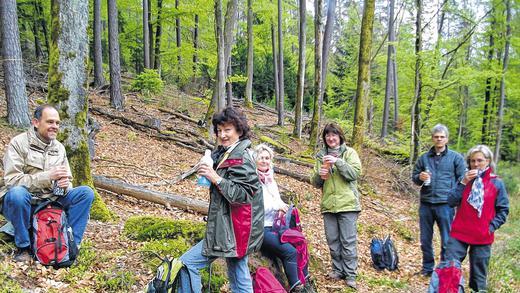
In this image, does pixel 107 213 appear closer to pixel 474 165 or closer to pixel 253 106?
pixel 474 165

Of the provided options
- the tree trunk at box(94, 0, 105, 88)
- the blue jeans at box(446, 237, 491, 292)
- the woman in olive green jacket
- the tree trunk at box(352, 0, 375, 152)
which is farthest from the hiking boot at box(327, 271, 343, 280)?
the tree trunk at box(94, 0, 105, 88)

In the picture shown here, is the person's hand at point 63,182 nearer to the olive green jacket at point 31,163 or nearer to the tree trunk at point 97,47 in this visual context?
the olive green jacket at point 31,163

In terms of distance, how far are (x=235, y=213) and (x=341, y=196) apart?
219 cm

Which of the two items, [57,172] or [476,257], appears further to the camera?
[476,257]

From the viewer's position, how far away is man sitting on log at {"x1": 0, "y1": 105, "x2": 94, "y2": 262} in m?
3.53

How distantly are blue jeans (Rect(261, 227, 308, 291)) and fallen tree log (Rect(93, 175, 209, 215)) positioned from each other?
2.41 meters

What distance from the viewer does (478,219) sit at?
4.20 m

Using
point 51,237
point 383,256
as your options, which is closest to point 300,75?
point 383,256

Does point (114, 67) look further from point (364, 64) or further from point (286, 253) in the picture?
point (286, 253)

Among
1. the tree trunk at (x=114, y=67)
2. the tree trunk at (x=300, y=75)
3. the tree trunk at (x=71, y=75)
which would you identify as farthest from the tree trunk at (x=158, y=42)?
the tree trunk at (x=71, y=75)

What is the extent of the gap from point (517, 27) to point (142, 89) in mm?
16273

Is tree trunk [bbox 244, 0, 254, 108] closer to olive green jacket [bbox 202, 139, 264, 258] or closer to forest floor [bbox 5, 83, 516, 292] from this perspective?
forest floor [bbox 5, 83, 516, 292]

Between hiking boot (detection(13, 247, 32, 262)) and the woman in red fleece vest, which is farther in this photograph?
the woman in red fleece vest

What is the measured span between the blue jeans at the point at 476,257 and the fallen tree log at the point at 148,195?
354 cm
